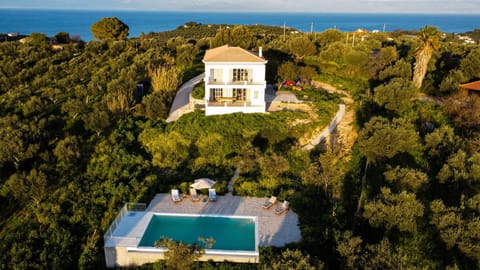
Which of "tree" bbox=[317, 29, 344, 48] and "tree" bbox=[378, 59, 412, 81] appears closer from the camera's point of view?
"tree" bbox=[378, 59, 412, 81]

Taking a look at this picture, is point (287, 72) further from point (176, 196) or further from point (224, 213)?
point (224, 213)

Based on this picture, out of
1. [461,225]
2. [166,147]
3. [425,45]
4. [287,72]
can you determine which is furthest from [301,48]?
[461,225]

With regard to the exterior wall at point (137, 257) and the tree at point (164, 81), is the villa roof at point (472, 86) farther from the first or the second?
the tree at point (164, 81)

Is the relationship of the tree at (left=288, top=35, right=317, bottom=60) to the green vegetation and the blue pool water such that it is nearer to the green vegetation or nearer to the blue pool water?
the green vegetation

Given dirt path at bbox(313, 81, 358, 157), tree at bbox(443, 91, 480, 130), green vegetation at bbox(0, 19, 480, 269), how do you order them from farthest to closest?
dirt path at bbox(313, 81, 358, 157), tree at bbox(443, 91, 480, 130), green vegetation at bbox(0, 19, 480, 269)

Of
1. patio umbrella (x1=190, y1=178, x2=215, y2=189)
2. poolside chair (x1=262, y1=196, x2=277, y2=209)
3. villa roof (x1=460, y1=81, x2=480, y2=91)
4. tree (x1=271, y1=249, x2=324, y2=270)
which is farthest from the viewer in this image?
villa roof (x1=460, y1=81, x2=480, y2=91)

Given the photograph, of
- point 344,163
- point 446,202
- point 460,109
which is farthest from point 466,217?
point 460,109

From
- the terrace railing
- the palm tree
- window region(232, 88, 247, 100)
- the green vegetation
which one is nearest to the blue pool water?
the terrace railing

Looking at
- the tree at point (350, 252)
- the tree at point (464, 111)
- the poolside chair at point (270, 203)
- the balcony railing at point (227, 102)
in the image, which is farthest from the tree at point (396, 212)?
the balcony railing at point (227, 102)
